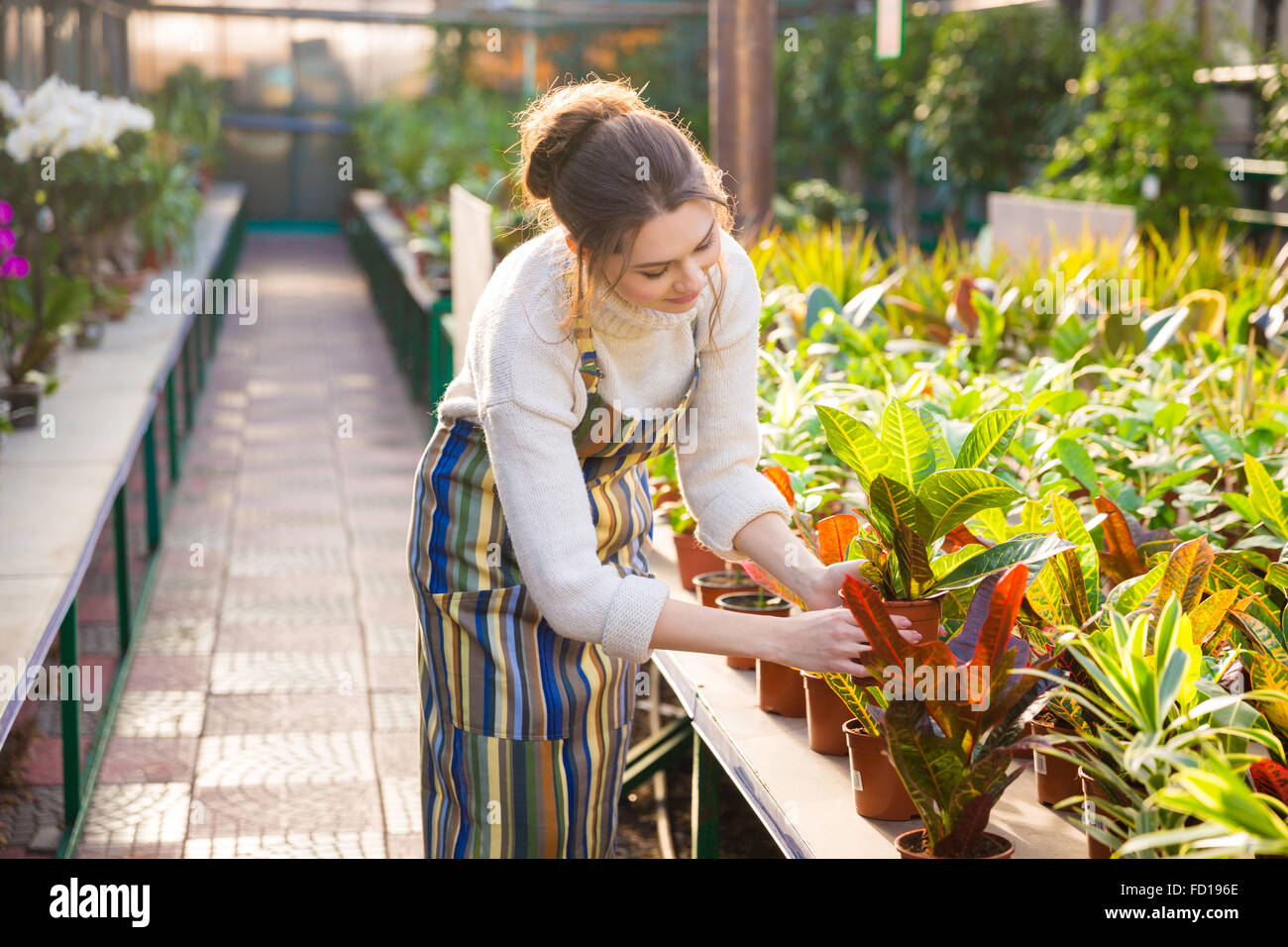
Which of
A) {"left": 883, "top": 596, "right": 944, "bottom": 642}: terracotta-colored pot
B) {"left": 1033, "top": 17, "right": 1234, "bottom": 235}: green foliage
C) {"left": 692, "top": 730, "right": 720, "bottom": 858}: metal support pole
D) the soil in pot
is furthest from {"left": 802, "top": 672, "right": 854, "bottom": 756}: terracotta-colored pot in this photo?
{"left": 1033, "top": 17, "right": 1234, "bottom": 235}: green foliage

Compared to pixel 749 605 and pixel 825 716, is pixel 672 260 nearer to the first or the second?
pixel 825 716

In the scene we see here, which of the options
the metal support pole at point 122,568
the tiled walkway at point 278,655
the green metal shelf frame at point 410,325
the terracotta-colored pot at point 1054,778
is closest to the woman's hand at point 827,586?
the terracotta-colored pot at point 1054,778

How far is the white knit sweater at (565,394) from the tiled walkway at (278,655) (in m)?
A: 1.60

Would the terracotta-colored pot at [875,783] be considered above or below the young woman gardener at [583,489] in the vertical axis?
below

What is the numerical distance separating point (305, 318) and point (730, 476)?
971 centimetres

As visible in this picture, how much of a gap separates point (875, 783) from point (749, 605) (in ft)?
1.83

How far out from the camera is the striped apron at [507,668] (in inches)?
64.6

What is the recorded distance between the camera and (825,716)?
167cm

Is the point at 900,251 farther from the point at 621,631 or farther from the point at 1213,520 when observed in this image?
the point at 621,631

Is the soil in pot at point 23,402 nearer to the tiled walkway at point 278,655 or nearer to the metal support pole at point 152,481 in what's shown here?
the metal support pole at point 152,481

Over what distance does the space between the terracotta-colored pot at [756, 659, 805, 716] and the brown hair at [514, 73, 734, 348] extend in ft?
2.03

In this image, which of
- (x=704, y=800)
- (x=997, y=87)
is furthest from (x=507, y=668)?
(x=997, y=87)

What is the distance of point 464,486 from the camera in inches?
64.7
